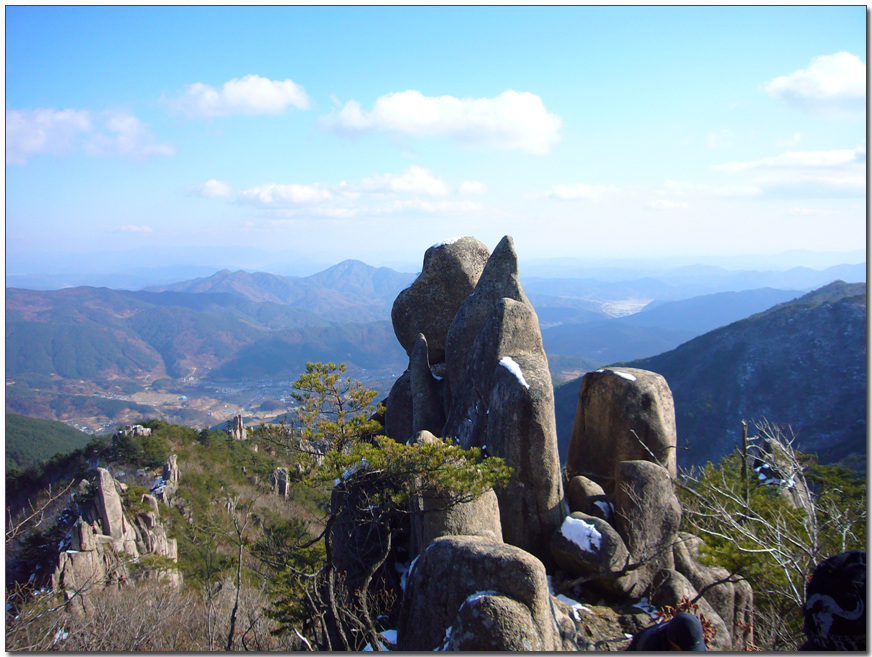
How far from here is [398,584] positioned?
446 inches

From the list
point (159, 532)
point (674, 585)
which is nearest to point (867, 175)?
point (674, 585)

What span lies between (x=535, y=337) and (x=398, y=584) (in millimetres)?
6715

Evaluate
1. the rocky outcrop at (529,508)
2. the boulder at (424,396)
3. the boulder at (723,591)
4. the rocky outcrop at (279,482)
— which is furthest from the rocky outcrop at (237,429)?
the boulder at (723,591)

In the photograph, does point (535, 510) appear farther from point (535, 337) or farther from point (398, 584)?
point (535, 337)

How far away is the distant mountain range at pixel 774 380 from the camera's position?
56.2m

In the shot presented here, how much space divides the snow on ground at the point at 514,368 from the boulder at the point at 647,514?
3096mm

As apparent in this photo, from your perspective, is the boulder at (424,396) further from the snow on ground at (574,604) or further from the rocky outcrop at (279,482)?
the rocky outcrop at (279,482)

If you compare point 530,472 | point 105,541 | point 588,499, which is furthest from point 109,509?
point 588,499

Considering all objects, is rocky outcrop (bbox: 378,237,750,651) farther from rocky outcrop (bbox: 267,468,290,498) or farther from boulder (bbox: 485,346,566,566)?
rocky outcrop (bbox: 267,468,290,498)

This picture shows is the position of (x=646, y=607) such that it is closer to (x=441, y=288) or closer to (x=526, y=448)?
(x=526, y=448)

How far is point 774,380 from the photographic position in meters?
71.5

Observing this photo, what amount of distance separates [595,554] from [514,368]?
4.04m

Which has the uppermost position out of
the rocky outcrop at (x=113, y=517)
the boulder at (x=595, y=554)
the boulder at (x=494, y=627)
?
the boulder at (x=494, y=627)

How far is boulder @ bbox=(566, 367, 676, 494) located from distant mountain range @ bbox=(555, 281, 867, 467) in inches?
1667
